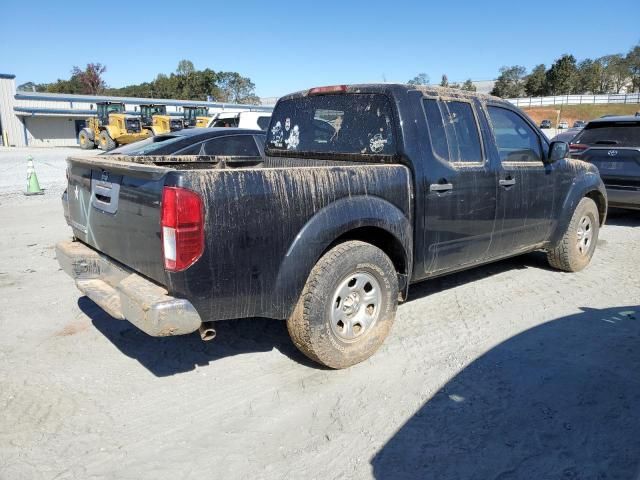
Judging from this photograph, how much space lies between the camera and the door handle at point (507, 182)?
4.45 metres

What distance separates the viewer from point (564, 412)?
2980mm

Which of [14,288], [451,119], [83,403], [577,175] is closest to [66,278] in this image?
[14,288]

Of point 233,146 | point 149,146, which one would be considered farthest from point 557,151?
point 149,146

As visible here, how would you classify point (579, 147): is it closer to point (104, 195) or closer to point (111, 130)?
point (104, 195)

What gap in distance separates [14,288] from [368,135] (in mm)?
3982

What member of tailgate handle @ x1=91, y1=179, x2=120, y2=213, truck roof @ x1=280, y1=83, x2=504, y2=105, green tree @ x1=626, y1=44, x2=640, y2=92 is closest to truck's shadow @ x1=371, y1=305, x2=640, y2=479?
truck roof @ x1=280, y1=83, x2=504, y2=105

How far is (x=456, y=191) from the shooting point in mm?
4055

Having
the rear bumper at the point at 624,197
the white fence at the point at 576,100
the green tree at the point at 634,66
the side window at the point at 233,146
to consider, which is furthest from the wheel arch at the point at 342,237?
the green tree at the point at 634,66

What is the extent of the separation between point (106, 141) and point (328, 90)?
26567 millimetres

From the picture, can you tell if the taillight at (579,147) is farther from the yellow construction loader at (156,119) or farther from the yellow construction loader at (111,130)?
the yellow construction loader at (156,119)

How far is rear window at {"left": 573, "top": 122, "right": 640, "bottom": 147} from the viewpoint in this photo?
8.27 metres

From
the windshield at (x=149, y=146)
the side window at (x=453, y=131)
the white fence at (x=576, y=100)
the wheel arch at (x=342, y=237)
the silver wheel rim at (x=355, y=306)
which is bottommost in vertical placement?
the silver wheel rim at (x=355, y=306)

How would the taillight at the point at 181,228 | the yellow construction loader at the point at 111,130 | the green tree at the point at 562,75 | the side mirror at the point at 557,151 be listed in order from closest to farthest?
1. the taillight at the point at 181,228
2. the side mirror at the point at 557,151
3. the yellow construction loader at the point at 111,130
4. the green tree at the point at 562,75

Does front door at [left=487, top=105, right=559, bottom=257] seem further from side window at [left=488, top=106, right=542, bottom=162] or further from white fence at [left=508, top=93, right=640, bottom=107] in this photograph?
white fence at [left=508, top=93, right=640, bottom=107]
